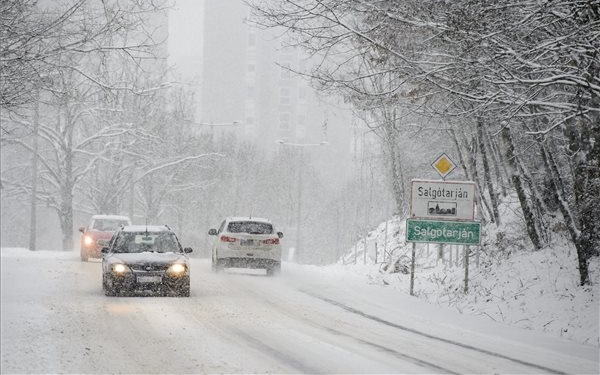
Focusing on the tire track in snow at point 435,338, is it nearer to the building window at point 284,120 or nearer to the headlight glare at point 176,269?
the headlight glare at point 176,269

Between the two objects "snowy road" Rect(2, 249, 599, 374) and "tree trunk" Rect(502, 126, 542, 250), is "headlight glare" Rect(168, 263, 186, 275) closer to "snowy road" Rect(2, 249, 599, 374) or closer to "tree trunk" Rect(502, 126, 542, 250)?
"snowy road" Rect(2, 249, 599, 374)

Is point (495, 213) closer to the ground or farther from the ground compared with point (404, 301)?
farther from the ground

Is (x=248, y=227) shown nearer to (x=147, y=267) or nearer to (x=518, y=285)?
(x=147, y=267)

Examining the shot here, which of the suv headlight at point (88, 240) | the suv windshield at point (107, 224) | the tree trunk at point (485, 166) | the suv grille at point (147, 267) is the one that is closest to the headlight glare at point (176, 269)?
the suv grille at point (147, 267)

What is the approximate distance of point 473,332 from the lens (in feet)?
47.0

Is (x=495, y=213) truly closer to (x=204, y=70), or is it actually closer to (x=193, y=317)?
(x=193, y=317)

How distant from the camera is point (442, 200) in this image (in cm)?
1970

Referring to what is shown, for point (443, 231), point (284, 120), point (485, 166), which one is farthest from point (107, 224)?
point (284, 120)

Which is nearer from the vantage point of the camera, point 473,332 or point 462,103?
point 473,332

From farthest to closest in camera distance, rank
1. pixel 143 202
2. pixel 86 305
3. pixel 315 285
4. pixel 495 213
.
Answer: pixel 143 202 → pixel 495 213 → pixel 315 285 → pixel 86 305

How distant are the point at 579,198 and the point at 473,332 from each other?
3.38 m

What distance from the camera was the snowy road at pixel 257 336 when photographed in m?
10.4

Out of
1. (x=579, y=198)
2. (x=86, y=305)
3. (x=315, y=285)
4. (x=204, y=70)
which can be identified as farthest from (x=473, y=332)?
(x=204, y=70)

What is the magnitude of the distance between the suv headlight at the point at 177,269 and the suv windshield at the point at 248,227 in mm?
7742
